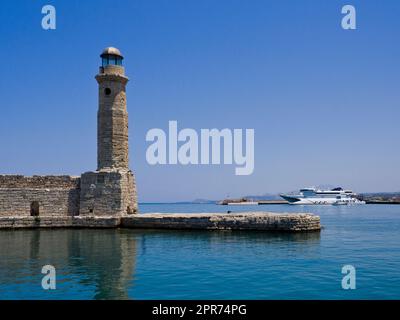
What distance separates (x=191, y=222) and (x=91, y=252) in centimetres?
861

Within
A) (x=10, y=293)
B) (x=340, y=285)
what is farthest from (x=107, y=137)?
(x=340, y=285)

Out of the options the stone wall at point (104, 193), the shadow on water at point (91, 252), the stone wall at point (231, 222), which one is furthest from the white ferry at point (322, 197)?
the stone wall at point (104, 193)

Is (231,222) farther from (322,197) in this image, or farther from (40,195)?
(322,197)

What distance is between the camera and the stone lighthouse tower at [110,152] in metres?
24.0

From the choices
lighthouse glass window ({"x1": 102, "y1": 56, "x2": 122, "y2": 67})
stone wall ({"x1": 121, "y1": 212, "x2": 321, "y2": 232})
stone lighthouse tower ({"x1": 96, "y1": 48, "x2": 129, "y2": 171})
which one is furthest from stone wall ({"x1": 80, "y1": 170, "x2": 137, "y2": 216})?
lighthouse glass window ({"x1": 102, "y1": 56, "x2": 122, "y2": 67})

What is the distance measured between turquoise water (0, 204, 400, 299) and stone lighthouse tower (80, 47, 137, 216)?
4071mm

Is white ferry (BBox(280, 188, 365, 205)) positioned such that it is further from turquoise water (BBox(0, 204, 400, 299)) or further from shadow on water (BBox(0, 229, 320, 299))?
shadow on water (BBox(0, 229, 320, 299))

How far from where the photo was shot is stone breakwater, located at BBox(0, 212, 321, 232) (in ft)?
69.0

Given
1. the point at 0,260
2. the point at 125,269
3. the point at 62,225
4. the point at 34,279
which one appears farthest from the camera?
the point at 62,225

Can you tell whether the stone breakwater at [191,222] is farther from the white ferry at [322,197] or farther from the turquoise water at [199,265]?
the white ferry at [322,197]
